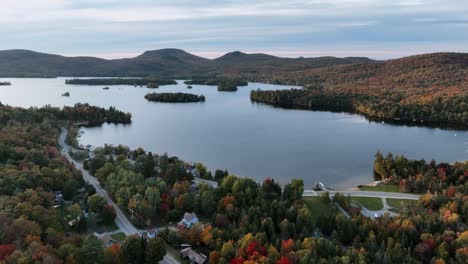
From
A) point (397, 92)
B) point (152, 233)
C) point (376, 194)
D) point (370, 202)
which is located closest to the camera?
point (152, 233)

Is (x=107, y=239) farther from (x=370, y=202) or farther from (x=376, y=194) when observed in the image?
(x=376, y=194)

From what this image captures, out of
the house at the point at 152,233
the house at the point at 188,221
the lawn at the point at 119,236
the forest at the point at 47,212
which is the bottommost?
the lawn at the point at 119,236

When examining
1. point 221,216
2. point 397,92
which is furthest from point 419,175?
point 397,92

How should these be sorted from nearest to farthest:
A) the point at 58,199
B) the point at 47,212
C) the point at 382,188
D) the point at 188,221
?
the point at 47,212, the point at 188,221, the point at 58,199, the point at 382,188

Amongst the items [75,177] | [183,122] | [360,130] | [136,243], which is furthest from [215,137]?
[136,243]

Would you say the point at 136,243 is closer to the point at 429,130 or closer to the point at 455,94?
the point at 429,130

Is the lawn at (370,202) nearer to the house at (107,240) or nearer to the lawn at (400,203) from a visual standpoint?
the lawn at (400,203)

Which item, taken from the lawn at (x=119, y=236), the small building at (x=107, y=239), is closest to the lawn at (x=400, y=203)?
the lawn at (x=119, y=236)
